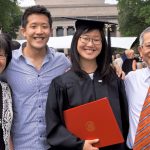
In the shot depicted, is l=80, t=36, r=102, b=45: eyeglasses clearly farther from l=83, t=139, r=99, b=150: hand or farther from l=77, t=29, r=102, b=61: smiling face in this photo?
l=83, t=139, r=99, b=150: hand

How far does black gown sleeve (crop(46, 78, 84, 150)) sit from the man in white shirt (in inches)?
19.1

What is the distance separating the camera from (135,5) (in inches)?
1487

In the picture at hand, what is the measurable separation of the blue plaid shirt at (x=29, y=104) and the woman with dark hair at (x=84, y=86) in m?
0.15

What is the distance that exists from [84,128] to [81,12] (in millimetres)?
61211

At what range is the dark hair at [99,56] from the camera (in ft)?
10.6

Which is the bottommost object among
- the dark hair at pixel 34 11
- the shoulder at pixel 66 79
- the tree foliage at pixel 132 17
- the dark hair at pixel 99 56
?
the tree foliage at pixel 132 17

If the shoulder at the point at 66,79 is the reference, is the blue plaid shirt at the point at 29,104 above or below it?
below

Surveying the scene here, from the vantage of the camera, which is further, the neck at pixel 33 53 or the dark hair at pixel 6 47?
A: the neck at pixel 33 53

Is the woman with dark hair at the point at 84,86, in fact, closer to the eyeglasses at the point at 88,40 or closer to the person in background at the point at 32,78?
the eyeglasses at the point at 88,40

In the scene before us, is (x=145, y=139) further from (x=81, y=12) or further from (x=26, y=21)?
(x=81, y=12)

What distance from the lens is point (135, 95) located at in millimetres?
3236

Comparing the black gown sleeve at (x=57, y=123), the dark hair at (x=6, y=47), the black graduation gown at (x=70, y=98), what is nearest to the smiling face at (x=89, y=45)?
the black graduation gown at (x=70, y=98)

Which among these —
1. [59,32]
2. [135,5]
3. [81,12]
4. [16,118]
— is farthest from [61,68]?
[59,32]

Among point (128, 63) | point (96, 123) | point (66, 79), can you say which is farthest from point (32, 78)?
point (128, 63)
